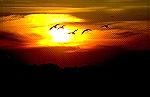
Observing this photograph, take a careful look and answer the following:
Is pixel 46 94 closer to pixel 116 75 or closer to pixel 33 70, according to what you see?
pixel 33 70

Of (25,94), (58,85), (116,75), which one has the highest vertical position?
(116,75)

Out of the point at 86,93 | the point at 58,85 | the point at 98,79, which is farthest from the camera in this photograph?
the point at 98,79

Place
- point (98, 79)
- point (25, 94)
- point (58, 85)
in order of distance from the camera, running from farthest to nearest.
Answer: point (98, 79)
point (58, 85)
point (25, 94)

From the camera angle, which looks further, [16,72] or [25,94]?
[16,72]

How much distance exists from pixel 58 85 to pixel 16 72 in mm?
9333

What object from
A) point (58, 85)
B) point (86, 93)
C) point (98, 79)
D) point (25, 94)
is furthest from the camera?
point (98, 79)

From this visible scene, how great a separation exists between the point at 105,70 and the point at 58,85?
13660mm

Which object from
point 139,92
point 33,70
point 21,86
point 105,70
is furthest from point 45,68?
Answer: point 139,92

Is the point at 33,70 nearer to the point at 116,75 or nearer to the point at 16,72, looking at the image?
the point at 16,72

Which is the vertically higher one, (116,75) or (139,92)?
(116,75)

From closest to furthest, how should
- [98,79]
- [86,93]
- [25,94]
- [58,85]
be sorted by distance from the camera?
[25,94]
[86,93]
[58,85]
[98,79]

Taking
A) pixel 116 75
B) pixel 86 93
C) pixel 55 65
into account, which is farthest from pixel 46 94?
pixel 116 75

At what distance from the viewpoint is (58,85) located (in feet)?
221

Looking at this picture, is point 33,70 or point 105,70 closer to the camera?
point 33,70
